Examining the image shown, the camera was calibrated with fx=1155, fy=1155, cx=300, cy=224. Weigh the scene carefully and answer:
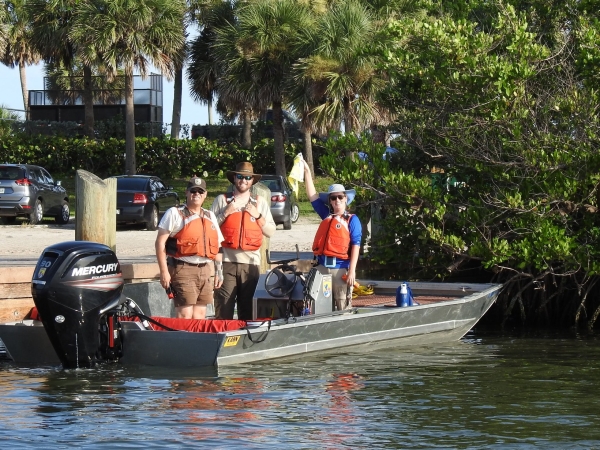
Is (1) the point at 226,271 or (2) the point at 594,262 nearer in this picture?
(1) the point at 226,271

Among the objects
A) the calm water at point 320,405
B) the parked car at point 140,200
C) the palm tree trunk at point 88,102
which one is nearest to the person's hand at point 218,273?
the calm water at point 320,405

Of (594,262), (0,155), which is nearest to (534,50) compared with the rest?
(594,262)

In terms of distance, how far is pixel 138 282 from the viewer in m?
13.3

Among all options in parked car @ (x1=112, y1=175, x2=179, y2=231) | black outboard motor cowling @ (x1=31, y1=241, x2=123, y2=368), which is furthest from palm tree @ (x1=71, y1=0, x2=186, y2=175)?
black outboard motor cowling @ (x1=31, y1=241, x2=123, y2=368)

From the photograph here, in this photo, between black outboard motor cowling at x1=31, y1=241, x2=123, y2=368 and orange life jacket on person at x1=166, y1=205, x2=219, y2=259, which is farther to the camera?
orange life jacket on person at x1=166, y1=205, x2=219, y2=259

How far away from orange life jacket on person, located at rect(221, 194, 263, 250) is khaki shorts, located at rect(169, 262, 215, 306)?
406 mm

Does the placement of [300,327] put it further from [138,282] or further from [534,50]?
[534,50]

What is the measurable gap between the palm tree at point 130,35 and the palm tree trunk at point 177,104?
471 cm

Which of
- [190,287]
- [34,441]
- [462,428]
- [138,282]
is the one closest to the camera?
[34,441]

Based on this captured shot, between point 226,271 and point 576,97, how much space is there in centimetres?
499

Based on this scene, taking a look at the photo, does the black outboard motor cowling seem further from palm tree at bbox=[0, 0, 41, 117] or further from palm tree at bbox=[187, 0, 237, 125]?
palm tree at bbox=[0, 0, 41, 117]

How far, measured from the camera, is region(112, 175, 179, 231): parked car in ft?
87.1

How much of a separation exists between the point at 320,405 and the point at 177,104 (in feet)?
108

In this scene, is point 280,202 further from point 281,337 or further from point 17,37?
point 17,37
